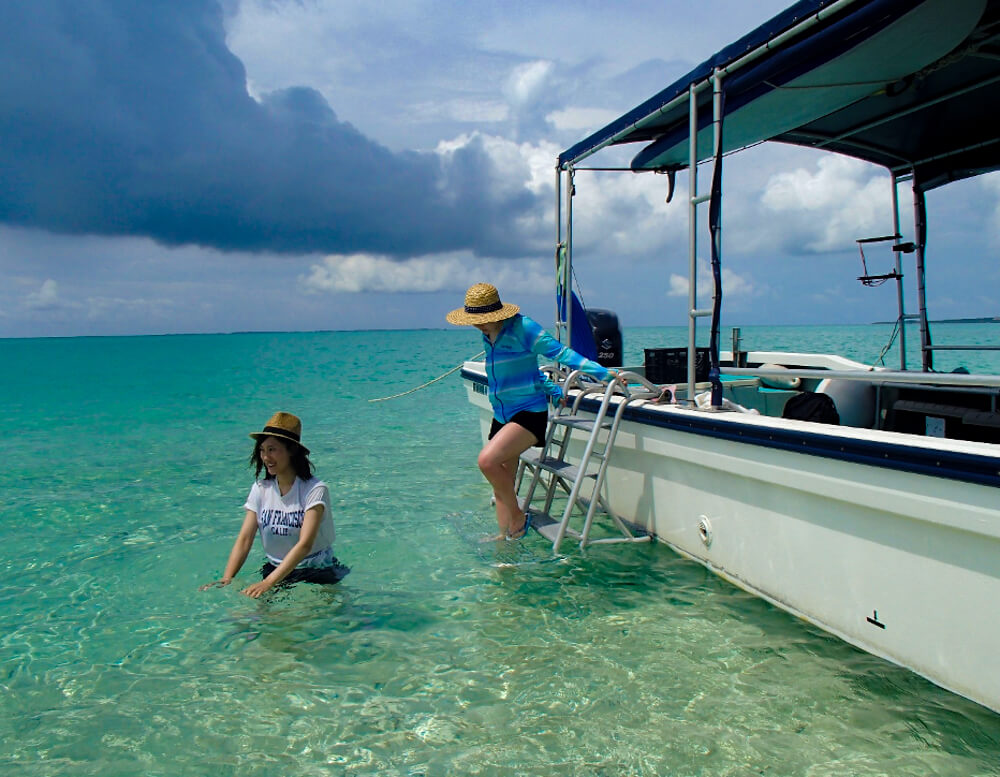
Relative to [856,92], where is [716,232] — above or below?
below

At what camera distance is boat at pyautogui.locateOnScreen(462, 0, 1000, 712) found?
2973 mm

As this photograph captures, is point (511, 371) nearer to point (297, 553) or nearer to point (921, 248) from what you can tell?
point (297, 553)

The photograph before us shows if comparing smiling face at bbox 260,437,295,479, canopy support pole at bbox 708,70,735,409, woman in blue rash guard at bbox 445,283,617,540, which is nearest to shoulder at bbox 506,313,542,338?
woman in blue rash guard at bbox 445,283,617,540

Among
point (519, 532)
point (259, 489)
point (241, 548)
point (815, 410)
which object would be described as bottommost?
point (519, 532)

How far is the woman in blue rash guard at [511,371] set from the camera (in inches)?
190

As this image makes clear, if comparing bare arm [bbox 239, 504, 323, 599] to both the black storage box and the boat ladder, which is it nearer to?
the boat ladder

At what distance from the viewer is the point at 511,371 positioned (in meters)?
4.94

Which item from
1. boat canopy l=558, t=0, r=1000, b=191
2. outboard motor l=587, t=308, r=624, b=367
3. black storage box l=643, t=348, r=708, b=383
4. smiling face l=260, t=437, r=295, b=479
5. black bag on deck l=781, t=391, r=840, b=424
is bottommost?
smiling face l=260, t=437, r=295, b=479

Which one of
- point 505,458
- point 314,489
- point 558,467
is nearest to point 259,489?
point 314,489

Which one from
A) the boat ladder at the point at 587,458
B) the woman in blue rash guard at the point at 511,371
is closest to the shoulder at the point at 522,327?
the woman in blue rash guard at the point at 511,371

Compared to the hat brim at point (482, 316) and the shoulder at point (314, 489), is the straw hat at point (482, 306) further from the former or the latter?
the shoulder at point (314, 489)

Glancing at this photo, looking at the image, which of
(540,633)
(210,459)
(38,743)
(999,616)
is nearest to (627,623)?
(540,633)

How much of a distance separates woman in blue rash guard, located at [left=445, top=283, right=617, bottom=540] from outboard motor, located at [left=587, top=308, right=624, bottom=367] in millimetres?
1924

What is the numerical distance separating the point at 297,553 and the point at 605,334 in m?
3.89
